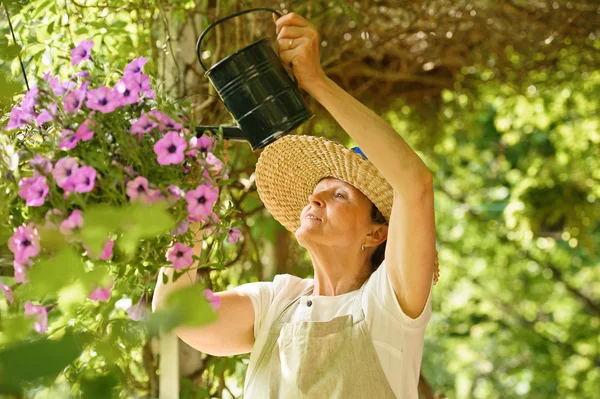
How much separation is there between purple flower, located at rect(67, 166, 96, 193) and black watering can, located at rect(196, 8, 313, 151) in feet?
1.53

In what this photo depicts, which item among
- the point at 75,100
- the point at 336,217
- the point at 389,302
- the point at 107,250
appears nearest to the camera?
the point at 107,250

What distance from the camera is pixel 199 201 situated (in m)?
0.92

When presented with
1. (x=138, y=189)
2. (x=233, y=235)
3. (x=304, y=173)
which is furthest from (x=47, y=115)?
(x=304, y=173)

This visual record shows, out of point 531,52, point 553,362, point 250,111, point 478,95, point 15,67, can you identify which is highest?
point 15,67

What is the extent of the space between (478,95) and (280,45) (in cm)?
262

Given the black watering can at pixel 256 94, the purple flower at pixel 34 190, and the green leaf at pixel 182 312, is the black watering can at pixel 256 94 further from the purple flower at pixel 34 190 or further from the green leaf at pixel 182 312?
the green leaf at pixel 182 312

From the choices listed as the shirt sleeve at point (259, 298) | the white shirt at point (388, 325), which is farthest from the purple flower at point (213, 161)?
the shirt sleeve at point (259, 298)

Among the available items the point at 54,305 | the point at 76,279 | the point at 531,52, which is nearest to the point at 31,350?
the point at 76,279

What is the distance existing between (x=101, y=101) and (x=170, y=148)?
93 millimetres

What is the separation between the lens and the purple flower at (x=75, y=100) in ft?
2.95

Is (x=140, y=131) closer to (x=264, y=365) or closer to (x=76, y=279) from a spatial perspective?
(x=76, y=279)

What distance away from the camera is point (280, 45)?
4.41ft

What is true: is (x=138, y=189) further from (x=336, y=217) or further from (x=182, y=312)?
(x=336, y=217)

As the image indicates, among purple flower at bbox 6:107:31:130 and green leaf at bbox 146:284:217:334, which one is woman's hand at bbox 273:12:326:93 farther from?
green leaf at bbox 146:284:217:334
